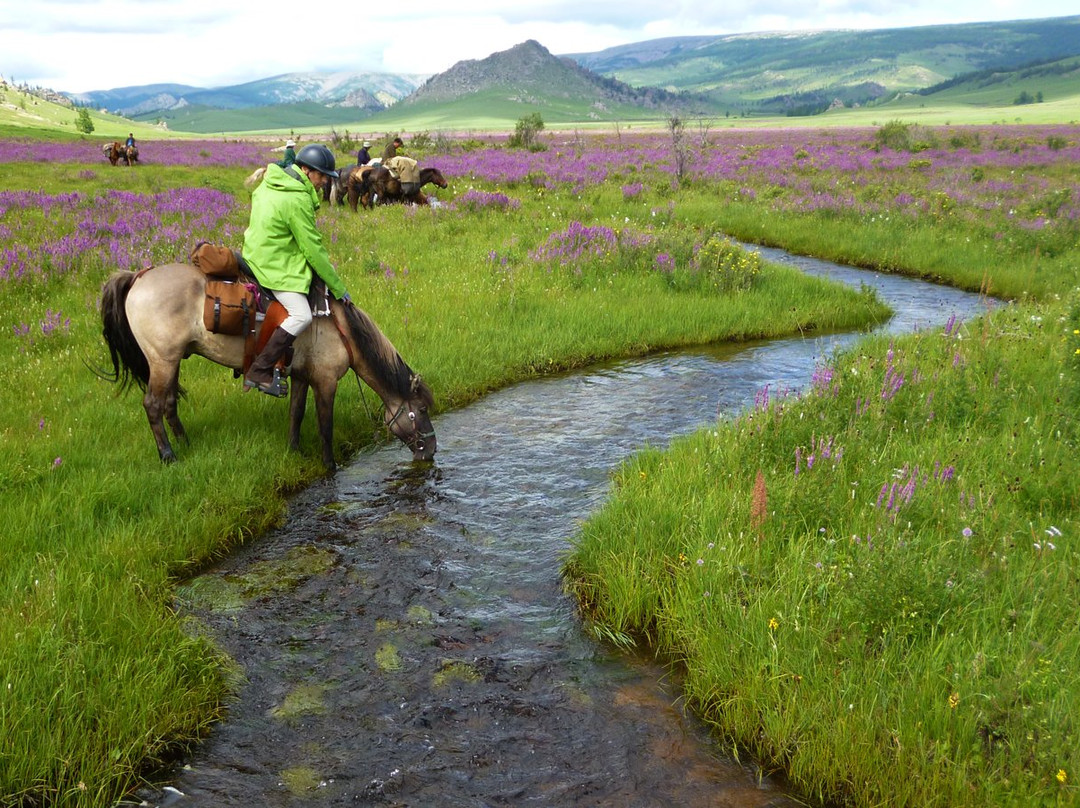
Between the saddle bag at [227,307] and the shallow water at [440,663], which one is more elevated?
the saddle bag at [227,307]

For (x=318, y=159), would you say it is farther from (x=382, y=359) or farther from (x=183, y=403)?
(x=183, y=403)

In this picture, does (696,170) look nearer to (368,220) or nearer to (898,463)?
(368,220)

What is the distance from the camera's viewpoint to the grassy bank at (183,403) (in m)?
3.85

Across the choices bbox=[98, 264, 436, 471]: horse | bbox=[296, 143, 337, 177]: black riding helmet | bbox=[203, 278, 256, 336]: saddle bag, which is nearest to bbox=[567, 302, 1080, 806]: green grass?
bbox=[98, 264, 436, 471]: horse

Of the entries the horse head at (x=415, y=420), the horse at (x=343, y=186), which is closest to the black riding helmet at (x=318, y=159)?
the horse head at (x=415, y=420)

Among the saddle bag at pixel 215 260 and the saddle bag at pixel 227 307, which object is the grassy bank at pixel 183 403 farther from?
the saddle bag at pixel 215 260

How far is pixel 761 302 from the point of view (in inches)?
531

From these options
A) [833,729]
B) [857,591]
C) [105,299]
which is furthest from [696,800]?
[105,299]

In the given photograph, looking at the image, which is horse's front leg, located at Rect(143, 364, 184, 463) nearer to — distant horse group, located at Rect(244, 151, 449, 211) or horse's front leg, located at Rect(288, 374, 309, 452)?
horse's front leg, located at Rect(288, 374, 309, 452)

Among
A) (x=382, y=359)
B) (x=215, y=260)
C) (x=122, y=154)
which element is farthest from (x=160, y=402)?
(x=122, y=154)

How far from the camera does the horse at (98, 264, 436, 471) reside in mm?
6707

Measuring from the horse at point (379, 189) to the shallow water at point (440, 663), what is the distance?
17.2 metres

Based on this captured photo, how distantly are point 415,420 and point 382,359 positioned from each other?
792 millimetres

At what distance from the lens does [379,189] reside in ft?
76.7
